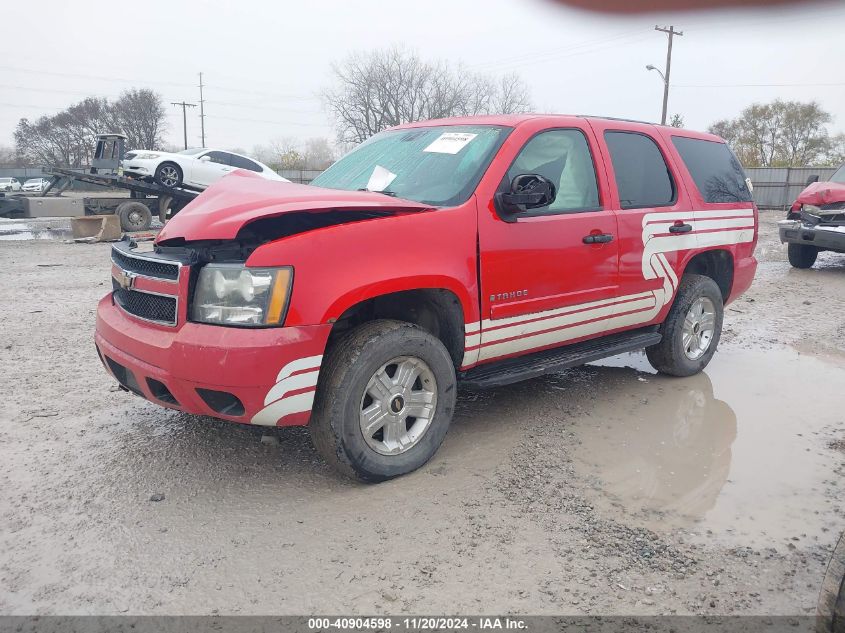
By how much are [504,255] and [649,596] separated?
189 cm

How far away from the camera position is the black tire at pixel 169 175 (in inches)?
693

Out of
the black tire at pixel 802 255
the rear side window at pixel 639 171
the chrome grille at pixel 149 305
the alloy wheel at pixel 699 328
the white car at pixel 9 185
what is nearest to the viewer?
the chrome grille at pixel 149 305

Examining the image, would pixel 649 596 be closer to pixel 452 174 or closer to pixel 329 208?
pixel 329 208

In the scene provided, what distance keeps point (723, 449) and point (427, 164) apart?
97.1 inches

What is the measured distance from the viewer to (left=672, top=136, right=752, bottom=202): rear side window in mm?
5184

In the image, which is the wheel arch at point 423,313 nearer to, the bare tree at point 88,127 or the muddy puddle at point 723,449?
the muddy puddle at point 723,449

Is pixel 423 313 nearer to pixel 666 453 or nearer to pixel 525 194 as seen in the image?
pixel 525 194

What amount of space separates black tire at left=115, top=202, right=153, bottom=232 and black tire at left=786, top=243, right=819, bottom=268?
49.4ft

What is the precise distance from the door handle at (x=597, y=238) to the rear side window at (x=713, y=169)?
4.50ft

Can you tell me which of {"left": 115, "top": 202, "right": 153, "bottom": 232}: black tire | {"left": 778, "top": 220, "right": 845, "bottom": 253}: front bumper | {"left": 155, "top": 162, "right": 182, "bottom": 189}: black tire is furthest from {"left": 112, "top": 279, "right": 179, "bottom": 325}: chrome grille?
{"left": 155, "top": 162, "right": 182, "bottom": 189}: black tire

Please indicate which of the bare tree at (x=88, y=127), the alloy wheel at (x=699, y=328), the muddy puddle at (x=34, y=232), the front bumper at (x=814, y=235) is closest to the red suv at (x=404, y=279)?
the alloy wheel at (x=699, y=328)

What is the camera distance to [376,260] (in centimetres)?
319

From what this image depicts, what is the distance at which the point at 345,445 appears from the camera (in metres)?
3.14

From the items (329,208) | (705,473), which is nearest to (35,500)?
(329,208)
